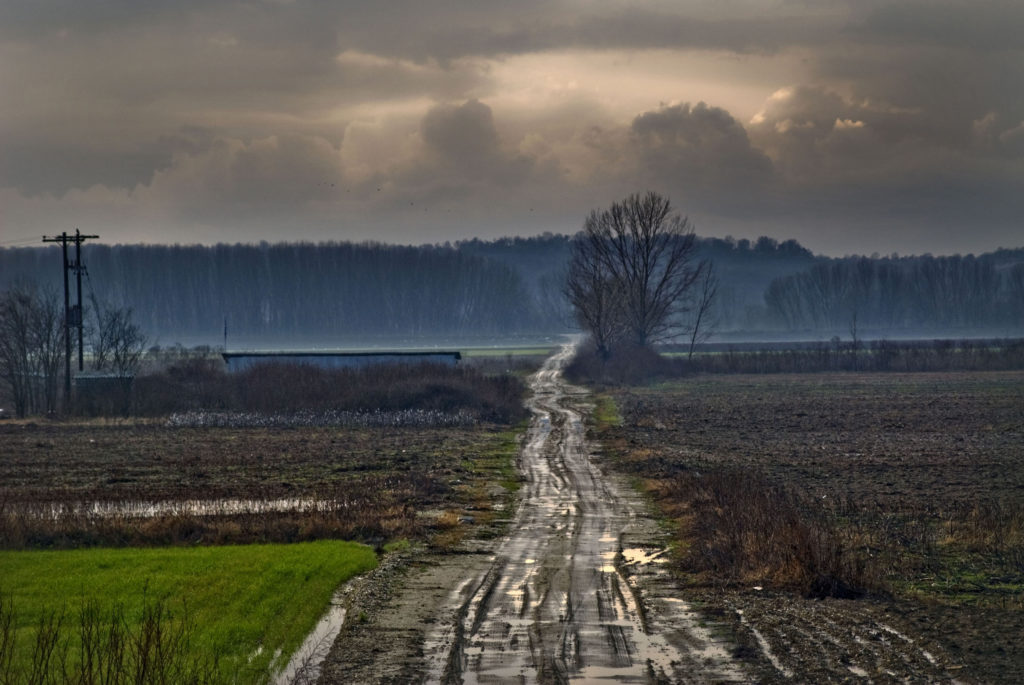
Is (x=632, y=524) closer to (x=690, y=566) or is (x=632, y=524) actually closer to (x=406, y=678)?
(x=690, y=566)

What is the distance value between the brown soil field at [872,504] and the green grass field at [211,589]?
18.4 feet

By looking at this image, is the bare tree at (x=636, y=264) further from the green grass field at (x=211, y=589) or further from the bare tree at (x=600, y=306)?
the green grass field at (x=211, y=589)

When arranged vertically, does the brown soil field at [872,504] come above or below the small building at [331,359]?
below

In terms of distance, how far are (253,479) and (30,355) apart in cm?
3729

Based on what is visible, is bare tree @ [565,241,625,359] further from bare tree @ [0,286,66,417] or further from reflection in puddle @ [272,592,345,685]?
reflection in puddle @ [272,592,345,685]

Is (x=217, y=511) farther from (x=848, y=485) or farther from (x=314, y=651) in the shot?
(x=848, y=485)

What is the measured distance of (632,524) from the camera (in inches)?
852

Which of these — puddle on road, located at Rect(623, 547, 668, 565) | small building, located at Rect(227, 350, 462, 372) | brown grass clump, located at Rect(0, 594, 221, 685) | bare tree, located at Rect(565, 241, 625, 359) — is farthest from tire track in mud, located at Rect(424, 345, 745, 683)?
bare tree, located at Rect(565, 241, 625, 359)

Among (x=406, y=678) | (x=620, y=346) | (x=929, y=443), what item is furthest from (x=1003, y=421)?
(x=620, y=346)

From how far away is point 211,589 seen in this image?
15.0 metres

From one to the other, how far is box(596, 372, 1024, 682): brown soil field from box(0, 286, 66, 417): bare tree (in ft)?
101

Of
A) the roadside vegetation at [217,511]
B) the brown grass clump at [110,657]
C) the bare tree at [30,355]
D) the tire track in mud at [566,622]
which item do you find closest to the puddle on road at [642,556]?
the tire track in mud at [566,622]

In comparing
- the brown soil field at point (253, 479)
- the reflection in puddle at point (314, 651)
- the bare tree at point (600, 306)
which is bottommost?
the brown soil field at point (253, 479)

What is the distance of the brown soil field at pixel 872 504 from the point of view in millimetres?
12359
